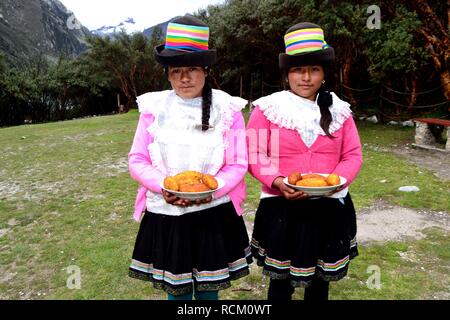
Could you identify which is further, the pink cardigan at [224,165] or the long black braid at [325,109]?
the long black braid at [325,109]

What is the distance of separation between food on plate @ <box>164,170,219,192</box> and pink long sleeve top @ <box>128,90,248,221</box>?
16 centimetres

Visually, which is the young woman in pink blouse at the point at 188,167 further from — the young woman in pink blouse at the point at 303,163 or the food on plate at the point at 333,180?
the food on plate at the point at 333,180

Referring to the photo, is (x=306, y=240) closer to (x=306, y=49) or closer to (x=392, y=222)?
(x=306, y=49)

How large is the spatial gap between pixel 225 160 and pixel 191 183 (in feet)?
1.21

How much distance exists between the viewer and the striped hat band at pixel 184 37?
197cm

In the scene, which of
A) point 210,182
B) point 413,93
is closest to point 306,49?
Answer: point 210,182

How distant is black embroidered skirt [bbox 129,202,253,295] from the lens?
2.04 meters

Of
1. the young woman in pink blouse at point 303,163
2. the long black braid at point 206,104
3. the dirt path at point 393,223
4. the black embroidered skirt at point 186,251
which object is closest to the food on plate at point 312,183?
the young woman in pink blouse at point 303,163

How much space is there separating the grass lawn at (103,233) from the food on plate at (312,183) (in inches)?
62.8

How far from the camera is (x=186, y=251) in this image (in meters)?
2.05

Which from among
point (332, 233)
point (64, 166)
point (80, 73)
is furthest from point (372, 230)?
point (80, 73)

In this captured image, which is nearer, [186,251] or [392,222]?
[186,251]

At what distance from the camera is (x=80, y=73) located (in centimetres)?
3075

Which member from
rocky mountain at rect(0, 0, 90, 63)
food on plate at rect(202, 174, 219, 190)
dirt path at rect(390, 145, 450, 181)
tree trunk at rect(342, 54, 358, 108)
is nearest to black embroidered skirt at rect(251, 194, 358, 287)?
food on plate at rect(202, 174, 219, 190)
